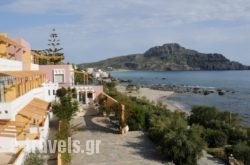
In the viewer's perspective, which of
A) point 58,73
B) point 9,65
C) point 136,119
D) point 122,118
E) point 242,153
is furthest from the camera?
point 58,73

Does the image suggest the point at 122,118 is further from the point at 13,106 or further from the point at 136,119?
the point at 13,106

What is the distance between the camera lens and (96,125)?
3180 cm

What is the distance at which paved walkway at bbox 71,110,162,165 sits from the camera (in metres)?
22.2

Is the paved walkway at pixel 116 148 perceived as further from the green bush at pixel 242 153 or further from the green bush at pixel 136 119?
the green bush at pixel 242 153

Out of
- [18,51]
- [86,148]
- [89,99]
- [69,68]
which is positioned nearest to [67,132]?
[86,148]

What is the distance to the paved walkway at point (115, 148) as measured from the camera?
22.2 m

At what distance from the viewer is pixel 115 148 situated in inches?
966

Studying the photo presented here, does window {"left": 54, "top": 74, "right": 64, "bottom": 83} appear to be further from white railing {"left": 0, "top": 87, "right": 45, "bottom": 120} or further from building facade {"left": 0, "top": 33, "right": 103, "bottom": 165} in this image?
white railing {"left": 0, "top": 87, "right": 45, "bottom": 120}

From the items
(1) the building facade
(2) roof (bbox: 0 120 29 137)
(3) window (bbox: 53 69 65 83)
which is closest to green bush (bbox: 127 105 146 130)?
(1) the building facade

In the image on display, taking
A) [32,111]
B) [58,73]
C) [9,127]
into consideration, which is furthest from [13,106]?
[58,73]

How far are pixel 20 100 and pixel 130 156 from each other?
6.54 metres

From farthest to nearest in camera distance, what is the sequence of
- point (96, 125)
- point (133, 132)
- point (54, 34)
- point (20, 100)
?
1. point (54, 34)
2. point (96, 125)
3. point (133, 132)
4. point (20, 100)

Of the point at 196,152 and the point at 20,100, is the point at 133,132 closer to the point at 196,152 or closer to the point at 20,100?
the point at 196,152

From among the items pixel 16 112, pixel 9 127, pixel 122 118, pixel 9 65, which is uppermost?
pixel 9 65
